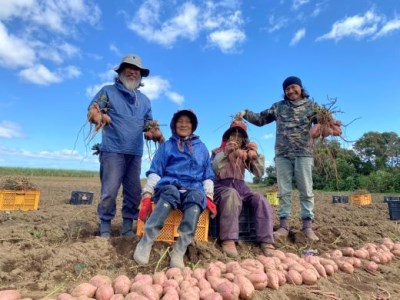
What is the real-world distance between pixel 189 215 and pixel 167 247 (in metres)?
0.41

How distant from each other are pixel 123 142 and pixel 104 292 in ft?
7.31

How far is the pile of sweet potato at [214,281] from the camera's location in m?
2.27

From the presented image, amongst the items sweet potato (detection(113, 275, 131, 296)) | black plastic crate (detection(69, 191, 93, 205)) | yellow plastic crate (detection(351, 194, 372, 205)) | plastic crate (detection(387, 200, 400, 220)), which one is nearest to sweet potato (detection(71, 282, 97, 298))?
sweet potato (detection(113, 275, 131, 296))

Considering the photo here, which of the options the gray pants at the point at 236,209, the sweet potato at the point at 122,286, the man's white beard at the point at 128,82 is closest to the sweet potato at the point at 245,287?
the sweet potato at the point at 122,286

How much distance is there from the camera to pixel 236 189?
4.24 meters

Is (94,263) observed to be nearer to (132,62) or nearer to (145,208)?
(145,208)

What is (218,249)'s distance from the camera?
12.3ft

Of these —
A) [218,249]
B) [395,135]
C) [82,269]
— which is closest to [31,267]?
[82,269]

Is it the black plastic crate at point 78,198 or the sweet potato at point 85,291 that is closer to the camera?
the sweet potato at point 85,291

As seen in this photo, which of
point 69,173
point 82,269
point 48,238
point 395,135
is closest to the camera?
point 82,269

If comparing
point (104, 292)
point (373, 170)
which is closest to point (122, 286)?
point (104, 292)

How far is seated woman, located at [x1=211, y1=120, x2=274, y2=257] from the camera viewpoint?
380 cm

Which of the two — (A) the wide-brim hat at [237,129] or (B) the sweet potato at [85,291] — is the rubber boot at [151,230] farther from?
(A) the wide-brim hat at [237,129]

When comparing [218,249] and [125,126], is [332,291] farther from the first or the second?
[125,126]
